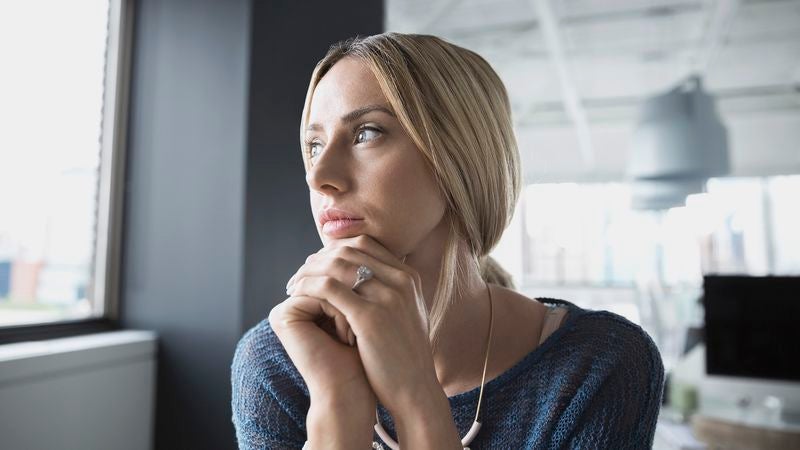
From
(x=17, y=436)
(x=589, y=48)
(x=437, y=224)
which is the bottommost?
(x=17, y=436)

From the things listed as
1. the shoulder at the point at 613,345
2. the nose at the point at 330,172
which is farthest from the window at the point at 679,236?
the nose at the point at 330,172

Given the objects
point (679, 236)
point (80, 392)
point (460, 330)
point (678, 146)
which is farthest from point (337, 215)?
point (679, 236)

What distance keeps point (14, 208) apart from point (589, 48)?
5655 mm

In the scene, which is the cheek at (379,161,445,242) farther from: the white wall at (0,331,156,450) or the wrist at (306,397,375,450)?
the white wall at (0,331,156,450)

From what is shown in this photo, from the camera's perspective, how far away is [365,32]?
2.32m

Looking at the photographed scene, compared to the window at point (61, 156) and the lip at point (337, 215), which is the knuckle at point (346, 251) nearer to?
the lip at point (337, 215)

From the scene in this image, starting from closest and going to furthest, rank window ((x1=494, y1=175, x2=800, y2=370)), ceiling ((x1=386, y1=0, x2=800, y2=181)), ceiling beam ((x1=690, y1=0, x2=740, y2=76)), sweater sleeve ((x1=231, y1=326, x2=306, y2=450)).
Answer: sweater sleeve ((x1=231, y1=326, x2=306, y2=450))
ceiling beam ((x1=690, y1=0, x2=740, y2=76))
ceiling ((x1=386, y1=0, x2=800, y2=181))
window ((x1=494, y1=175, x2=800, y2=370))

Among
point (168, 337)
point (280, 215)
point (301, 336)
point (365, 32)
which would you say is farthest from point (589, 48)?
point (301, 336)

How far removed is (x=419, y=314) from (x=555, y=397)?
12.0 inches

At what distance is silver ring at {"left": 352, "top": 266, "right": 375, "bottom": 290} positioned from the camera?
850 mm

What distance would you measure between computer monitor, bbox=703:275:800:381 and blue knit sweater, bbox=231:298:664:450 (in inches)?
50.1

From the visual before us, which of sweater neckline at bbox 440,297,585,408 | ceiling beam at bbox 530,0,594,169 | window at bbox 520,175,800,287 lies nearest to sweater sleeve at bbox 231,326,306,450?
sweater neckline at bbox 440,297,585,408

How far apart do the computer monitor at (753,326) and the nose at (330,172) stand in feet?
5.78

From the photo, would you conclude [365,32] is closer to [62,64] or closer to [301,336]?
[62,64]
